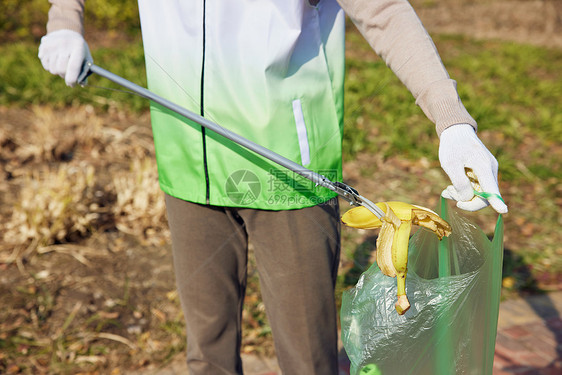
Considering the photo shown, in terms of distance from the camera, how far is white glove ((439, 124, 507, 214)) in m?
1.21

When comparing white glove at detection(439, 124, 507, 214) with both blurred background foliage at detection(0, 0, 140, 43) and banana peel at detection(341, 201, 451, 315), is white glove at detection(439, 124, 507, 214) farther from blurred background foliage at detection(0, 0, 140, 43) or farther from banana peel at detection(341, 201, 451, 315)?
blurred background foliage at detection(0, 0, 140, 43)

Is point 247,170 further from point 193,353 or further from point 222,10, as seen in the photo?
point 193,353

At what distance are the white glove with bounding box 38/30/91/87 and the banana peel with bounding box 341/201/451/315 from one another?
895 millimetres

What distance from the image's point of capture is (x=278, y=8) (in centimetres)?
133

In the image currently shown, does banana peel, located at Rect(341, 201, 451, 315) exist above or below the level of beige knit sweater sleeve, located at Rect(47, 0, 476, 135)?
below

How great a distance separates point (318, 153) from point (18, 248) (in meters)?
2.20

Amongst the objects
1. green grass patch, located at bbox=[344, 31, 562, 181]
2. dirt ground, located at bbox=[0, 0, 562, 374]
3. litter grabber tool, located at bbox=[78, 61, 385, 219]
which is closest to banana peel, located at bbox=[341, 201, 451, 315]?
litter grabber tool, located at bbox=[78, 61, 385, 219]

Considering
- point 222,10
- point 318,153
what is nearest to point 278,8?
point 222,10

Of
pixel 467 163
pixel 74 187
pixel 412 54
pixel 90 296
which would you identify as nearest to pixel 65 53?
pixel 412 54

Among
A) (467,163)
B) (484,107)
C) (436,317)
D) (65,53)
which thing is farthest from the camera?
(484,107)

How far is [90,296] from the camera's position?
9.08 feet
